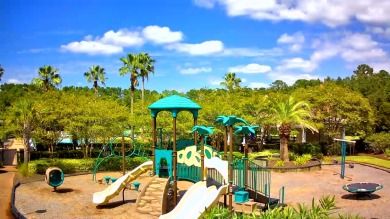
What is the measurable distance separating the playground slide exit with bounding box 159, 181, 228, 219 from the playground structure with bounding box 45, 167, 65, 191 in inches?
362

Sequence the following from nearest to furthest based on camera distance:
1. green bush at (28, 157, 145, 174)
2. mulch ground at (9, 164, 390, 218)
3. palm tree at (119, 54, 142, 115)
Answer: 1. mulch ground at (9, 164, 390, 218)
2. green bush at (28, 157, 145, 174)
3. palm tree at (119, 54, 142, 115)

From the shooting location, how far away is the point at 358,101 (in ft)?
115

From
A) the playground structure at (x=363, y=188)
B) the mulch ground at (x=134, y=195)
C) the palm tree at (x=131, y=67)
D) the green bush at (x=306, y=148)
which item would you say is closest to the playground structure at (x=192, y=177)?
the mulch ground at (x=134, y=195)

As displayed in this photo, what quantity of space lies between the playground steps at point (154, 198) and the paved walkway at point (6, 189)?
5.43m

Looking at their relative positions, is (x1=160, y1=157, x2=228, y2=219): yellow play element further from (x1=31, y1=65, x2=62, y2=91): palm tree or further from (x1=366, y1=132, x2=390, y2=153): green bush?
(x1=31, y1=65, x2=62, y2=91): palm tree

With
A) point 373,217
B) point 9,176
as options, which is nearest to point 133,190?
point 9,176

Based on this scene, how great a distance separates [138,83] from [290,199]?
3355 centimetres

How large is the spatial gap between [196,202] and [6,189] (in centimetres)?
1271

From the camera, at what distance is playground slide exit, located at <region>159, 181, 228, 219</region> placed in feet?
45.3

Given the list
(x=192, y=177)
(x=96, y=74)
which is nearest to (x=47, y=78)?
(x=96, y=74)

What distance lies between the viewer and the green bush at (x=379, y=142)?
35.9 meters

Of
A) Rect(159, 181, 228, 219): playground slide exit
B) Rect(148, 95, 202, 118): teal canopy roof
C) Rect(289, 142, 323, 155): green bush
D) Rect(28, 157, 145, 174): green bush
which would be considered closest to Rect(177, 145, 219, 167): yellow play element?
Rect(148, 95, 202, 118): teal canopy roof

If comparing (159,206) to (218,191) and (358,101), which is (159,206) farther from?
(358,101)

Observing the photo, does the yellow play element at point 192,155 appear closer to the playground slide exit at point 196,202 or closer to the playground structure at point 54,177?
the playground slide exit at point 196,202
